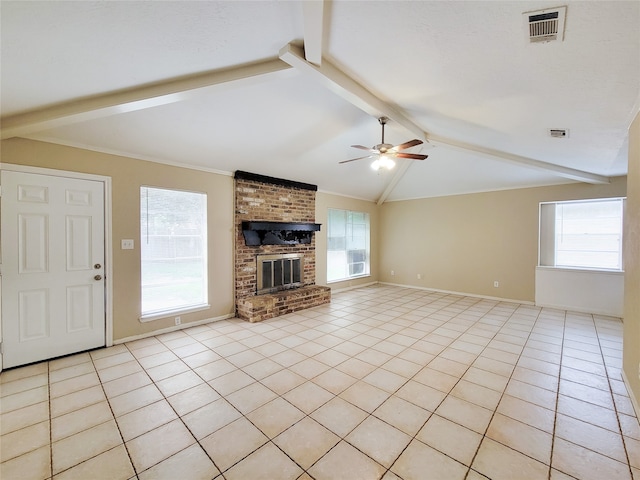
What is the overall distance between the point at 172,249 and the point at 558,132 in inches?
199

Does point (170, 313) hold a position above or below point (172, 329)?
above

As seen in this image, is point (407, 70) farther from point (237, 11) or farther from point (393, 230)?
point (393, 230)

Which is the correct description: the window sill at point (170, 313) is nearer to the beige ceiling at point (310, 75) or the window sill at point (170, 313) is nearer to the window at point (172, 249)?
the window at point (172, 249)

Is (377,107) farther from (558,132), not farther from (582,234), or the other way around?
(582,234)

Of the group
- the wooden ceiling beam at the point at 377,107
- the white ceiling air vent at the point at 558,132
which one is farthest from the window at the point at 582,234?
the white ceiling air vent at the point at 558,132

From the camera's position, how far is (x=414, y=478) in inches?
61.5

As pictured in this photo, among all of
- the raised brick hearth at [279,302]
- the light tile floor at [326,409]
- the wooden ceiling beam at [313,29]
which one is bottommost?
the light tile floor at [326,409]

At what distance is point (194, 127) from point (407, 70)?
2.48 metres

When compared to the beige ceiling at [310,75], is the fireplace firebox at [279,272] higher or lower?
lower

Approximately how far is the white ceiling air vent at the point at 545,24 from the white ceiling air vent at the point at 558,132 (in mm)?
1740

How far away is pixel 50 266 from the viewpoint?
118 inches

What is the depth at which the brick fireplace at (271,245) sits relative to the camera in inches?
180

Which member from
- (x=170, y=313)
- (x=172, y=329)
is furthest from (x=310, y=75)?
(x=172, y=329)

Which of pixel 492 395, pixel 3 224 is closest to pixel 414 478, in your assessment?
pixel 492 395
